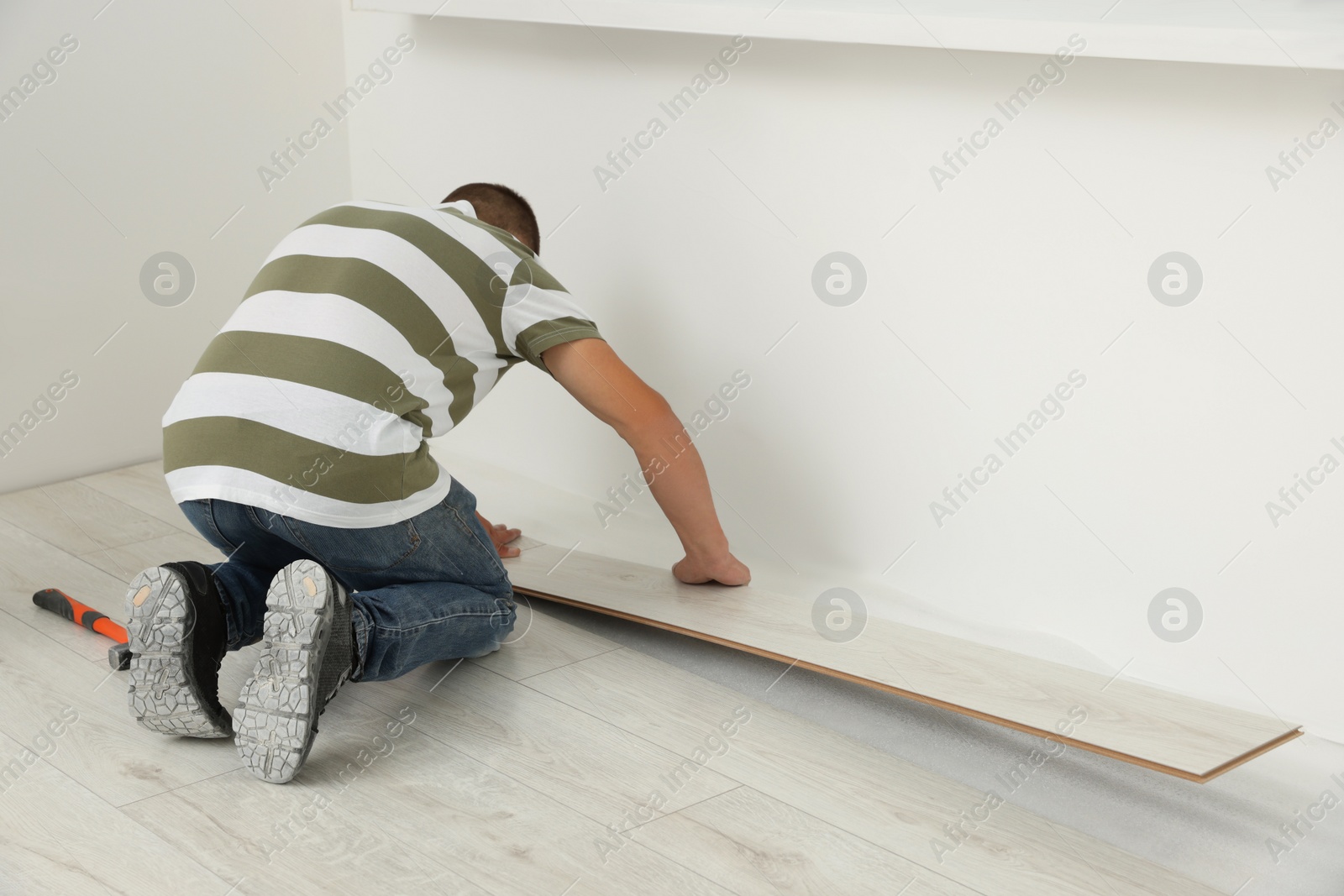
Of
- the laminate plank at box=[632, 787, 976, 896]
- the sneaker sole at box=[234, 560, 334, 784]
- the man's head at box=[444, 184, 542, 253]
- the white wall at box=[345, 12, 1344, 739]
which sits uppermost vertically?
the white wall at box=[345, 12, 1344, 739]

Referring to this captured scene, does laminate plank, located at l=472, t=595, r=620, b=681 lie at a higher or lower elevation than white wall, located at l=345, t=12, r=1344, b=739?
lower

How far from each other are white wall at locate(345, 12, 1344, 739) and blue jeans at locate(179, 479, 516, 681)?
647 millimetres

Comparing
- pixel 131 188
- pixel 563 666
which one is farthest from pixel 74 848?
pixel 131 188

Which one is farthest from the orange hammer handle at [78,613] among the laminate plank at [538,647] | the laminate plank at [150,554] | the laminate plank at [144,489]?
the laminate plank at [538,647]

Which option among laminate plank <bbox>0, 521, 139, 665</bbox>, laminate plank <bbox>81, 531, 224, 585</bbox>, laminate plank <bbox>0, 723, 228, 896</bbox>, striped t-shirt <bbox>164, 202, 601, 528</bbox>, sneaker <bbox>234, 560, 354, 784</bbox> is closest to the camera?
laminate plank <bbox>0, 723, 228, 896</bbox>

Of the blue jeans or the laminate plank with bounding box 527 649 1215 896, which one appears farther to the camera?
the blue jeans

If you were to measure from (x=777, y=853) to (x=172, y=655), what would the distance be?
77 cm

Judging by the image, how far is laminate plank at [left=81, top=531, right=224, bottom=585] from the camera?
2.05 metres

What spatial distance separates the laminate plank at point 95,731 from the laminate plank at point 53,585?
0.04 metres

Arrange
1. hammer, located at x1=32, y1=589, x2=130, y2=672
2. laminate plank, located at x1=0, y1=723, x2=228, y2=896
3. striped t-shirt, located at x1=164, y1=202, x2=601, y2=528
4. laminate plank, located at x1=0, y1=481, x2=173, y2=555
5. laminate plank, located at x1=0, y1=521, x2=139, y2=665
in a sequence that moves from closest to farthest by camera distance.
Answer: laminate plank, located at x1=0, y1=723, x2=228, y2=896, striped t-shirt, located at x1=164, y1=202, x2=601, y2=528, hammer, located at x1=32, y1=589, x2=130, y2=672, laminate plank, located at x1=0, y1=521, x2=139, y2=665, laminate plank, located at x1=0, y1=481, x2=173, y2=555

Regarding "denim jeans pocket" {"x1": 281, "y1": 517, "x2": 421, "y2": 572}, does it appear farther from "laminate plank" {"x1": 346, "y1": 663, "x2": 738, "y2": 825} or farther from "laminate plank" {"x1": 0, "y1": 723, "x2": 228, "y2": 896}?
"laminate plank" {"x1": 0, "y1": 723, "x2": 228, "y2": 896}

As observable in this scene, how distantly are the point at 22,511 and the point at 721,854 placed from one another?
1752 mm

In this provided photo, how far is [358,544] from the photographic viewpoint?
1.51 metres

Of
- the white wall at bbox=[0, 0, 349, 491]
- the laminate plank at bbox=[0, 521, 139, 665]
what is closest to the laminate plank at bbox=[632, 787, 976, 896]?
the laminate plank at bbox=[0, 521, 139, 665]
